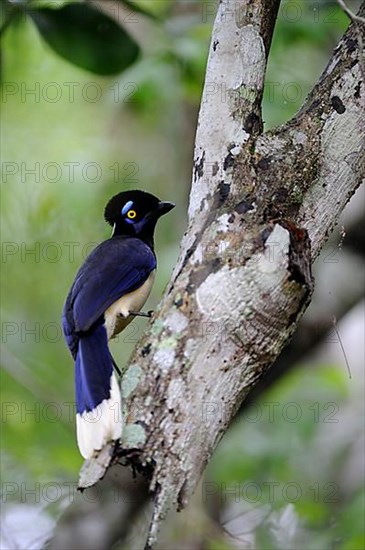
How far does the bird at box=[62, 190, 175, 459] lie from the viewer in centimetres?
221

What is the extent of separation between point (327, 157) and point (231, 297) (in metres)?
0.55

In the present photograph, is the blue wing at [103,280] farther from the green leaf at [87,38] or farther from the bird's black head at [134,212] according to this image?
the green leaf at [87,38]

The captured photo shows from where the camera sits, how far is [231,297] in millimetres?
2227

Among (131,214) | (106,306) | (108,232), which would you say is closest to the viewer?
(106,306)

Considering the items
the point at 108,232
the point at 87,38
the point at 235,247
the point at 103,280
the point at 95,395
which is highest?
the point at 87,38

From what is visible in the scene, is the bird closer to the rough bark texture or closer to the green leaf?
the rough bark texture

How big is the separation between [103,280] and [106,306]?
11cm

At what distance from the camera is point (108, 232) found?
18.3 ft

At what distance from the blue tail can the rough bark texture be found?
41 mm

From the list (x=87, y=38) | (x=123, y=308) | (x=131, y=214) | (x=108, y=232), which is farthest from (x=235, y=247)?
(x=108, y=232)

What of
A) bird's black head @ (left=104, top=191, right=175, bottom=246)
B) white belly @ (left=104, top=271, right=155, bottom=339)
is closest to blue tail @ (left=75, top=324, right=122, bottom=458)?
white belly @ (left=104, top=271, right=155, bottom=339)

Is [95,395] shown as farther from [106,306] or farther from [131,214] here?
[131,214]

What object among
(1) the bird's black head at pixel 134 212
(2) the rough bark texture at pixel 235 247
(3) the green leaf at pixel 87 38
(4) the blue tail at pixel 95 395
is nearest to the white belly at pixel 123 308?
(4) the blue tail at pixel 95 395

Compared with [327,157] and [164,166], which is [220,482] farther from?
[327,157]
